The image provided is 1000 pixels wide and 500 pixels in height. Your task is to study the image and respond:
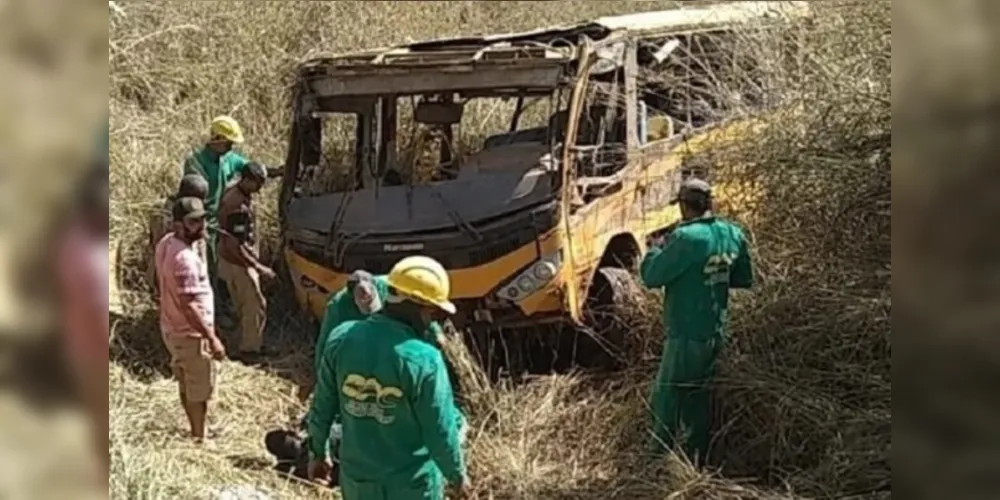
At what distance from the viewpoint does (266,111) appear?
765 centimetres

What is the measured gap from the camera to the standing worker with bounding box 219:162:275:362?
20.9 feet

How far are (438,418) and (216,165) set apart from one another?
9.84 ft

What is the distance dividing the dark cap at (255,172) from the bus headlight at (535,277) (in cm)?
153

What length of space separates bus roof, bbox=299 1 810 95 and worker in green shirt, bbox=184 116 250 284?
0.69m

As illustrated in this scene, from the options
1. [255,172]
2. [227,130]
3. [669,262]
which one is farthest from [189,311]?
[669,262]

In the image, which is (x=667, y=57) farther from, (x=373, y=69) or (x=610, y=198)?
(x=373, y=69)

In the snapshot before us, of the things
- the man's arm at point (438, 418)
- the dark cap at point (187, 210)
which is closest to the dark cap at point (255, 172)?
the dark cap at point (187, 210)

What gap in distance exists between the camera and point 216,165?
21.7 feet

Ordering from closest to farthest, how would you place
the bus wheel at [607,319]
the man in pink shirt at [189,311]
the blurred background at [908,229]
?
the blurred background at [908,229] → the man in pink shirt at [189,311] → the bus wheel at [607,319]

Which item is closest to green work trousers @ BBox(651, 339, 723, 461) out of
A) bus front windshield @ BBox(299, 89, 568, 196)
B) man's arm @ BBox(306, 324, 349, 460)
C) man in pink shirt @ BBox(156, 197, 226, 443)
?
bus front windshield @ BBox(299, 89, 568, 196)

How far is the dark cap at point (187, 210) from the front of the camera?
213 inches

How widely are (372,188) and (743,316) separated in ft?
6.41

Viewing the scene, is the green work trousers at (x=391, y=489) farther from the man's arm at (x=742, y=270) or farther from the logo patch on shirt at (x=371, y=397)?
the man's arm at (x=742, y=270)

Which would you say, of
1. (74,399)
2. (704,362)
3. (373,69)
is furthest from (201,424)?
(74,399)
